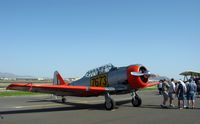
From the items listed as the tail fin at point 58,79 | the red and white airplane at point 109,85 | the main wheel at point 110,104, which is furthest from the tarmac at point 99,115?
the tail fin at point 58,79

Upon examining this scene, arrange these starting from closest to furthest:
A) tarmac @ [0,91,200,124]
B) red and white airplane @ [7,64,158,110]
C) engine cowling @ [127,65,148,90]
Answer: tarmac @ [0,91,200,124], red and white airplane @ [7,64,158,110], engine cowling @ [127,65,148,90]

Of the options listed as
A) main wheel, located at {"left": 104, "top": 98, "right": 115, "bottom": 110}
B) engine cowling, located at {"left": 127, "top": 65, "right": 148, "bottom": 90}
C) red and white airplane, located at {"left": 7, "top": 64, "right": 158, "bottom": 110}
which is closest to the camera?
main wheel, located at {"left": 104, "top": 98, "right": 115, "bottom": 110}

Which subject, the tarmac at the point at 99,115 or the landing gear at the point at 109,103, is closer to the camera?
the tarmac at the point at 99,115

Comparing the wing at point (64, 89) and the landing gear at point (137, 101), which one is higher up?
the wing at point (64, 89)

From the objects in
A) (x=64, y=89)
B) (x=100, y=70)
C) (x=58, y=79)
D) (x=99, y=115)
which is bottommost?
(x=99, y=115)

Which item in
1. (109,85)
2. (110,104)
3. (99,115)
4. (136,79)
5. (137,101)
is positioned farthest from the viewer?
(137,101)

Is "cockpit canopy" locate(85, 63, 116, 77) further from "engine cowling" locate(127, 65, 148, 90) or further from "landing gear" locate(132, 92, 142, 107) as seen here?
"landing gear" locate(132, 92, 142, 107)

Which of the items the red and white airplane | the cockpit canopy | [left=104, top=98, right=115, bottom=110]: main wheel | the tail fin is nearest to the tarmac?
[left=104, top=98, right=115, bottom=110]: main wheel

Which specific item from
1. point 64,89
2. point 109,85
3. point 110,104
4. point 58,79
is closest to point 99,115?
point 110,104

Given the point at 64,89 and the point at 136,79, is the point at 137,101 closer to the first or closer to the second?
the point at 136,79

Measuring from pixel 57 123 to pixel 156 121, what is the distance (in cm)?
347

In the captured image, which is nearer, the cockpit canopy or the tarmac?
the tarmac

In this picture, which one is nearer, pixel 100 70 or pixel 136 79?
pixel 136 79

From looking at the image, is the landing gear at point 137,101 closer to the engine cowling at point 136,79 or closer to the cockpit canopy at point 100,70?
the engine cowling at point 136,79
